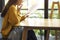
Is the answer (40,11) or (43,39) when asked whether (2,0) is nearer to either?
(40,11)

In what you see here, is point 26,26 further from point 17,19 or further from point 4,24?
point 4,24

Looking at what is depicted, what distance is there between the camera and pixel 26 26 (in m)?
2.04

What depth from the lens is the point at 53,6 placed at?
3.15 metres

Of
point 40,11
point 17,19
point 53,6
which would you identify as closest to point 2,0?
point 40,11

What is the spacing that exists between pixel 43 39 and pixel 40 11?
67 centimetres

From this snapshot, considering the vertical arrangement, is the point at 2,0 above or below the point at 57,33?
above

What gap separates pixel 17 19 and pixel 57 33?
1053mm

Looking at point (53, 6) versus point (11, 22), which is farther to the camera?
point (53, 6)

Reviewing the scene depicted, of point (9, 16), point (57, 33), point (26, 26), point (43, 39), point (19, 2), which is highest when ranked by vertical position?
point (19, 2)

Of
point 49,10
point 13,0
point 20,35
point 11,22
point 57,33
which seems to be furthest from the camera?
point 49,10

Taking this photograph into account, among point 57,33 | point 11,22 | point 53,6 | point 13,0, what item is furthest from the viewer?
point 53,6

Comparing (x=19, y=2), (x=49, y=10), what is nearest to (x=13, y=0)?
(x=19, y=2)

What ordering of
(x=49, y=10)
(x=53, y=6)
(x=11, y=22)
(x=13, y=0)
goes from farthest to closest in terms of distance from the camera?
1. (x=49, y=10)
2. (x=53, y=6)
3. (x=13, y=0)
4. (x=11, y=22)

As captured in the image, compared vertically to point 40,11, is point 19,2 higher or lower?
higher
